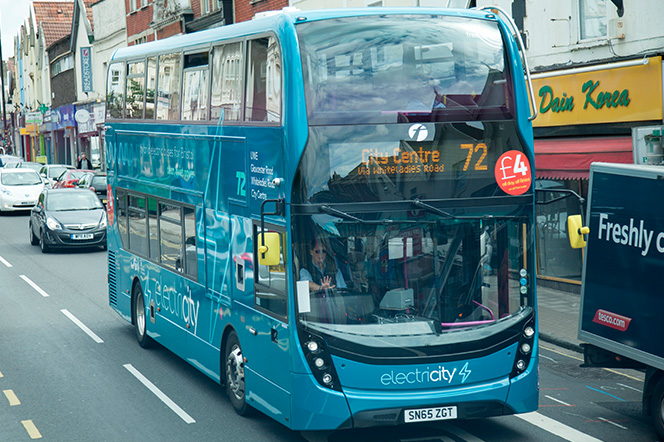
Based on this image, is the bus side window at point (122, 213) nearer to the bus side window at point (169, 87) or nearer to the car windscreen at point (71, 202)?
the bus side window at point (169, 87)

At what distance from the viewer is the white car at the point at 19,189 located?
3666 centimetres

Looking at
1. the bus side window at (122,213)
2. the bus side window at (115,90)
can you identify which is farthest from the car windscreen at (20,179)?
the bus side window at (122,213)

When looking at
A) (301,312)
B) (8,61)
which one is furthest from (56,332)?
(8,61)

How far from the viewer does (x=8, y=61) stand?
11269 centimetres

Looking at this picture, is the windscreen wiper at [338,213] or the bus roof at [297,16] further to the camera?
the bus roof at [297,16]

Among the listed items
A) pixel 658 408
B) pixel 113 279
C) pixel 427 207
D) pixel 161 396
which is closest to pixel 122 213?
pixel 113 279

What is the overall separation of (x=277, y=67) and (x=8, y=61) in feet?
368

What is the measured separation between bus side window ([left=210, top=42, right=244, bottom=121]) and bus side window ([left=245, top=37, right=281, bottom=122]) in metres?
0.30

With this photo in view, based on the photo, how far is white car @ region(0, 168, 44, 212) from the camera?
3666 centimetres

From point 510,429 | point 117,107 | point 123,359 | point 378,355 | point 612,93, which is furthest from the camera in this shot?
point 612,93

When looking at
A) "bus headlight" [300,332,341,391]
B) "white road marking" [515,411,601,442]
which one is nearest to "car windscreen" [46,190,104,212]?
"white road marking" [515,411,601,442]

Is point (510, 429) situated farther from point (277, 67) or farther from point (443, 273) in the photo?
point (277, 67)

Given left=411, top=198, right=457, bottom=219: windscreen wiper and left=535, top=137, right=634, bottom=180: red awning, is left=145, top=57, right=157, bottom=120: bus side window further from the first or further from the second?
left=535, top=137, right=634, bottom=180: red awning

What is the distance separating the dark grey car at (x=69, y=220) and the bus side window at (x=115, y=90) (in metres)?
10.7
